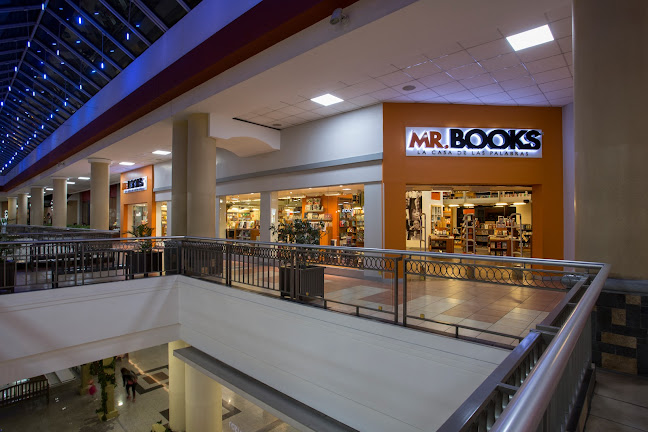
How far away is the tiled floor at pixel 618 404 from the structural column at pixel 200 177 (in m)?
8.20

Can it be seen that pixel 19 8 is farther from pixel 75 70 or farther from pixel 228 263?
pixel 228 263

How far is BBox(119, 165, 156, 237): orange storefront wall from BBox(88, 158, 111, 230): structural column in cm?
165

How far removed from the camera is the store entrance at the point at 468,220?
10.8 metres

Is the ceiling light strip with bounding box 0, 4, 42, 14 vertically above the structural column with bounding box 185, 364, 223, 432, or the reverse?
the ceiling light strip with bounding box 0, 4, 42, 14

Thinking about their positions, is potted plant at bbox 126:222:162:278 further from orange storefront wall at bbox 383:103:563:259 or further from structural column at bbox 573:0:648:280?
structural column at bbox 573:0:648:280

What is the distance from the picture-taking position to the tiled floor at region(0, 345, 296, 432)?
997cm

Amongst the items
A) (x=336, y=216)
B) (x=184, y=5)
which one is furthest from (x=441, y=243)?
(x=184, y=5)

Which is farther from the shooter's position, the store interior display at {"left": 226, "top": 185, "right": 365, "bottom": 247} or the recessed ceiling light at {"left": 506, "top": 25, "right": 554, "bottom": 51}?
the store interior display at {"left": 226, "top": 185, "right": 365, "bottom": 247}

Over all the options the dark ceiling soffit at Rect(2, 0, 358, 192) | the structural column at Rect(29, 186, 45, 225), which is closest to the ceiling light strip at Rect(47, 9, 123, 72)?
the dark ceiling soffit at Rect(2, 0, 358, 192)

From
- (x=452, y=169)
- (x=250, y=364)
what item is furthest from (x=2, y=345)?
(x=452, y=169)

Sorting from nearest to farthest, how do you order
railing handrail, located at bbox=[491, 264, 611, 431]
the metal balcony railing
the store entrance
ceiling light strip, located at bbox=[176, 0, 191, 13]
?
railing handrail, located at bbox=[491, 264, 611, 431] → the metal balcony railing → ceiling light strip, located at bbox=[176, 0, 191, 13] → the store entrance

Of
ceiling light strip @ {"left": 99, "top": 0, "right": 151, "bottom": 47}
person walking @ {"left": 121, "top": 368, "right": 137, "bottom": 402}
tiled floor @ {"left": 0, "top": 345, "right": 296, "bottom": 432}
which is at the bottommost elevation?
tiled floor @ {"left": 0, "top": 345, "right": 296, "bottom": 432}

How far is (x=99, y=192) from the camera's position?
48.5 feet

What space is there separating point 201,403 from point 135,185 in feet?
47.5
